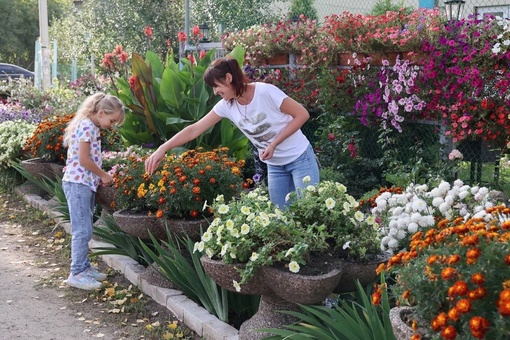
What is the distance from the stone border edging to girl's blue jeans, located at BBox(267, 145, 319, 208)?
3.00 feet

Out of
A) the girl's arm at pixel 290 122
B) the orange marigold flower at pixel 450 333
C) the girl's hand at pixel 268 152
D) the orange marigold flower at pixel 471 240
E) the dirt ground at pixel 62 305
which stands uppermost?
the girl's arm at pixel 290 122

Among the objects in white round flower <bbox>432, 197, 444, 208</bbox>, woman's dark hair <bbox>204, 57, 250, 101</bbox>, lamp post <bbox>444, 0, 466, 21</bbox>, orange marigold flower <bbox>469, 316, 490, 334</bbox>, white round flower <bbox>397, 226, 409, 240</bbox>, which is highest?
lamp post <bbox>444, 0, 466, 21</bbox>

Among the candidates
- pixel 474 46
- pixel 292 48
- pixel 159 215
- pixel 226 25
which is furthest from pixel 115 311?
pixel 226 25

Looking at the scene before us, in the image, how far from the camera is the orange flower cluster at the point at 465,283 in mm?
2217

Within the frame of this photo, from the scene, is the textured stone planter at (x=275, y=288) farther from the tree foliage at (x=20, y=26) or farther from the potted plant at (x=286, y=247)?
the tree foliage at (x=20, y=26)

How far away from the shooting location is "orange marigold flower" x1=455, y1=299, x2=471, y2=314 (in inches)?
86.9

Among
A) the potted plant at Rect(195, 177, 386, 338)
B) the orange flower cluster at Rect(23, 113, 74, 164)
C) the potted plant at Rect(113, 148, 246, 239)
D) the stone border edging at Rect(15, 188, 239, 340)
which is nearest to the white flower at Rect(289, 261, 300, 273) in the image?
the potted plant at Rect(195, 177, 386, 338)

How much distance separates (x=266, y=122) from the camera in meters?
4.60

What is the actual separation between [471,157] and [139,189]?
118 inches

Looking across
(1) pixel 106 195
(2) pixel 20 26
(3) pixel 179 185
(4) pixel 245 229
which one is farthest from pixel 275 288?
(2) pixel 20 26

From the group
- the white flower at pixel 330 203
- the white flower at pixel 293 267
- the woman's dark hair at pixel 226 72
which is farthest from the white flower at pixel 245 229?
the woman's dark hair at pixel 226 72

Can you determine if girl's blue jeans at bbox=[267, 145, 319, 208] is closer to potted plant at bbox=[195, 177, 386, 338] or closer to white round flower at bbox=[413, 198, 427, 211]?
potted plant at bbox=[195, 177, 386, 338]

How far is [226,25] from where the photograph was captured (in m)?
15.7

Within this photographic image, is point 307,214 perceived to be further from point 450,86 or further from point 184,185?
point 450,86
